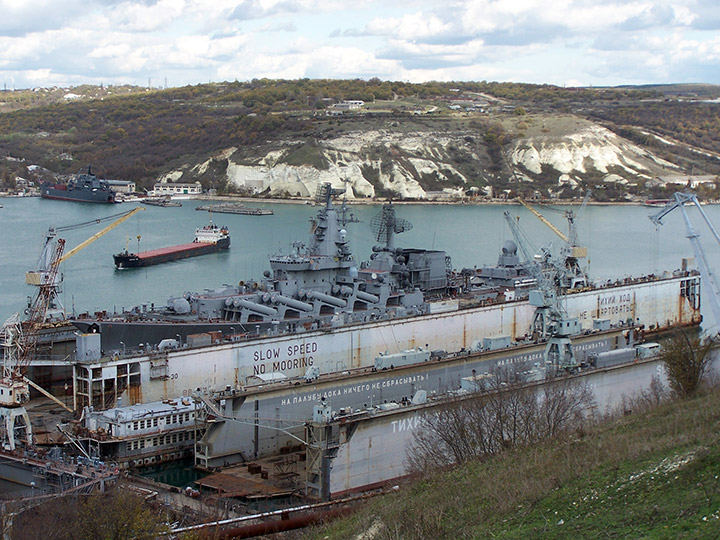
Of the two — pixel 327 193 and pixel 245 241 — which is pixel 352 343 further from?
pixel 245 241

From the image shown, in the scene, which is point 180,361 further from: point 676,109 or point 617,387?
point 676,109

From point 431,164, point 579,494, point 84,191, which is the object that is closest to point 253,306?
point 579,494

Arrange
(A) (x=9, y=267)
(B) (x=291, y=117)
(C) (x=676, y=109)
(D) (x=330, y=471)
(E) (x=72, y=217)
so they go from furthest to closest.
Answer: (C) (x=676, y=109)
(B) (x=291, y=117)
(E) (x=72, y=217)
(A) (x=9, y=267)
(D) (x=330, y=471)

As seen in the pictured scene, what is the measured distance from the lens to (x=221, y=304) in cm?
3925

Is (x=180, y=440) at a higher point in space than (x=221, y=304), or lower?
lower

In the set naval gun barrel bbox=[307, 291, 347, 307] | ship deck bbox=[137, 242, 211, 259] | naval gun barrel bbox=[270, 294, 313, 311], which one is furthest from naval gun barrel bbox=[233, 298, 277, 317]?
ship deck bbox=[137, 242, 211, 259]

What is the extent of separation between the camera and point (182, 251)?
3113 inches

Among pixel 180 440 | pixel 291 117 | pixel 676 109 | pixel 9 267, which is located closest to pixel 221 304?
pixel 180 440

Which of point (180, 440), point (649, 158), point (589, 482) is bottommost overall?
point (180, 440)

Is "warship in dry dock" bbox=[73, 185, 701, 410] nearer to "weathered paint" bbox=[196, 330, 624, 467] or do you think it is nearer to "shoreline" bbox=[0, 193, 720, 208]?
"weathered paint" bbox=[196, 330, 624, 467]

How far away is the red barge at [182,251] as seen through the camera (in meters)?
72.1

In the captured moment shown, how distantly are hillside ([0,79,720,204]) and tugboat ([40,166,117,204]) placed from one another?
16.7 m

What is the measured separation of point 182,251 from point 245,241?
12.0 metres

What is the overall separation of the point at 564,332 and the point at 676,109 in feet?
565
